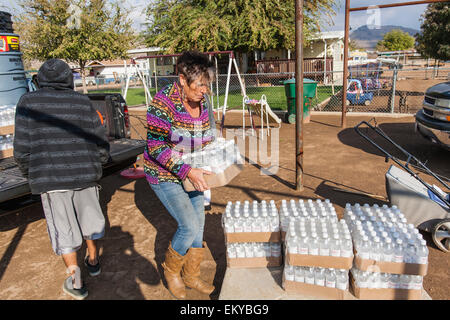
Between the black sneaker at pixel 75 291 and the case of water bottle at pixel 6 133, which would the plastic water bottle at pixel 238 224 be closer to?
the black sneaker at pixel 75 291

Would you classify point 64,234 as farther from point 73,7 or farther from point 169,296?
point 73,7

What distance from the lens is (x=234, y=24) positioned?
16375mm

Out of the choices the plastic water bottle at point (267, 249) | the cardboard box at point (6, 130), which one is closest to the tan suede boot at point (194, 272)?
the plastic water bottle at point (267, 249)

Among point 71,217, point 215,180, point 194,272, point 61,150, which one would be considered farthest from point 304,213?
point 61,150

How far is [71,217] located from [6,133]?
9.90 feet

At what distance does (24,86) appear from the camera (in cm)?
636

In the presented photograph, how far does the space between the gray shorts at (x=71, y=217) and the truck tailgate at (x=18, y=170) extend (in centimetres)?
119

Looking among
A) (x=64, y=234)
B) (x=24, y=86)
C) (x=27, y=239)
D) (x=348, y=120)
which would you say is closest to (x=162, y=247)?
(x=64, y=234)

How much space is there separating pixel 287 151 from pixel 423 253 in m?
5.48

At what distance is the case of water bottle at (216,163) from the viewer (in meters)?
2.66

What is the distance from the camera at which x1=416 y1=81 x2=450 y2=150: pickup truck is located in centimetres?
608

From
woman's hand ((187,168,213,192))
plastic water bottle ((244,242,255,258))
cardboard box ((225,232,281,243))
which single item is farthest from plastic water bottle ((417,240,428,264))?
woman's hand ((187,168,213,192))

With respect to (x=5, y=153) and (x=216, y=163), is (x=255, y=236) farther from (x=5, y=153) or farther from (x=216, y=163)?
(x=5, y=153)

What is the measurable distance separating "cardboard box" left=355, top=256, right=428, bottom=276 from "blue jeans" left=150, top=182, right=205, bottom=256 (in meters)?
1.33
